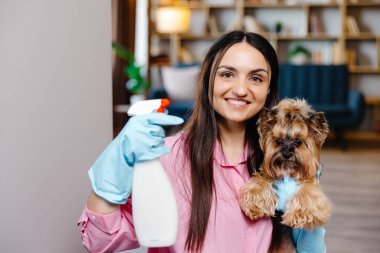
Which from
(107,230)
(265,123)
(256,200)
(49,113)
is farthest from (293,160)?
(49,113)

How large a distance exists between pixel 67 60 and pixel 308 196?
30.1 inches

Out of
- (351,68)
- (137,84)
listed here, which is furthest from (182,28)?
(351,68)

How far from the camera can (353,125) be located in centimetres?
743

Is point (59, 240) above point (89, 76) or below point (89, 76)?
below

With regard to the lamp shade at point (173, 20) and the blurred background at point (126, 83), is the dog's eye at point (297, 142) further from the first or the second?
the lamp shade at point (173, 20)

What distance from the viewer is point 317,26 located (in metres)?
8.64

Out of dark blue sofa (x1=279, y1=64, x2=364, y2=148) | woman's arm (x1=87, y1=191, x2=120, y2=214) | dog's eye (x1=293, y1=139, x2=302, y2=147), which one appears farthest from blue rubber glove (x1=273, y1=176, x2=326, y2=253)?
dark blue sofa (x1=279, y1=64, x2=364, y2=148)

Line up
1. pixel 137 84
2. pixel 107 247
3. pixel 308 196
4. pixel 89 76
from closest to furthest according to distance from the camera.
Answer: pixel 107 247 < pixel 89 76 < pixel 308 196 < pixel 137 84

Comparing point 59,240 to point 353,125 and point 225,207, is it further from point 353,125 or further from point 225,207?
point 353,125

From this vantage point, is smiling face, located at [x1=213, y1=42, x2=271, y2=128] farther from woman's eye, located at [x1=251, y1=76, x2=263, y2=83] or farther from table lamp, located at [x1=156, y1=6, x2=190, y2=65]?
table lamp, located at [x1=156, y1=6, x2=190, y2=65]

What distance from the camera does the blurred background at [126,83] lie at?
1.20 meters

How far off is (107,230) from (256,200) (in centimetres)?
39

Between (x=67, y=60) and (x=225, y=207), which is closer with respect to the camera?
(x=67, y=60)

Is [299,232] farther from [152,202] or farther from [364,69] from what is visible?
[364,69]
